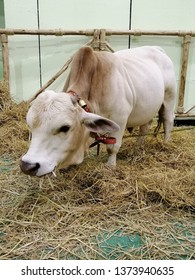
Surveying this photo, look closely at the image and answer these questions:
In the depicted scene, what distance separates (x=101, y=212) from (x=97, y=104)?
898 millimetres

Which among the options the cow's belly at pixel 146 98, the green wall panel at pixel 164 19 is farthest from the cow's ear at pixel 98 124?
the green wall panel at pixel 164 19

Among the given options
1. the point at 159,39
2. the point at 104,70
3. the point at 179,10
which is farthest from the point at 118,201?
the point at 179,10

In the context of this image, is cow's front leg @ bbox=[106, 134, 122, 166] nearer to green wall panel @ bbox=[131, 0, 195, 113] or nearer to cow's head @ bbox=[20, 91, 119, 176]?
cow's head @ bbox=[20, 91, 119, 176]

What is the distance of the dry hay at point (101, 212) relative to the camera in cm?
184

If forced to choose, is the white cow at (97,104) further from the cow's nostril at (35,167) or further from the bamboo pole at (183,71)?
the bamboo pole at (183,71)

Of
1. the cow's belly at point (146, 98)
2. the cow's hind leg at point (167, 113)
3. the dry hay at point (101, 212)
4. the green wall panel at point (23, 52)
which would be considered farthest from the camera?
the green wall panel at point (23, 52)

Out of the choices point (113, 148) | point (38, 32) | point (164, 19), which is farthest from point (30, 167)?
point (164, 19)

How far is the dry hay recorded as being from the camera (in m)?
1.84

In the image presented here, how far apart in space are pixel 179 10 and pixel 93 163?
10.9ft

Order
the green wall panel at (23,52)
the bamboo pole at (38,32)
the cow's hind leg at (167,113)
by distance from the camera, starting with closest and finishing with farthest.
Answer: the cow's hind leg at (167,113) < the bamboo pole at (38,32) < the green wall panel at (23,52)

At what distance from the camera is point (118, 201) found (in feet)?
7.56

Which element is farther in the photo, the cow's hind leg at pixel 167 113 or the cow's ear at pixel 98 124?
the cow's hind leg at pixel 167 113

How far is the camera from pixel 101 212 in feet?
7.18

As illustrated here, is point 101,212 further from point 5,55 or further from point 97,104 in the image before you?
point 5,55
